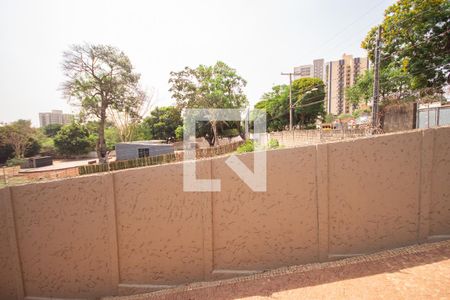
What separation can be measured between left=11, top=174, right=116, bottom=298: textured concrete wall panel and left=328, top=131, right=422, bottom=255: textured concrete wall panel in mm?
3843

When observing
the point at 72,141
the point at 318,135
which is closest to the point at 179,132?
the point at 72,141

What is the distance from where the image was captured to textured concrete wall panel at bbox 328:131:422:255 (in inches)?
142

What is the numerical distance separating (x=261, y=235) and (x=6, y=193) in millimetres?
4302

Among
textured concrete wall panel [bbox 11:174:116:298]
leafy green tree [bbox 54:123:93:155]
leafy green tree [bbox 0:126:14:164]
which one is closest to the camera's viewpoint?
textured concrete wall panel [bbox 11:174:116:298]

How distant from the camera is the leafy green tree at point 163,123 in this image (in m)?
42.2

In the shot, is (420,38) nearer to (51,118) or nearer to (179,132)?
(179,132)

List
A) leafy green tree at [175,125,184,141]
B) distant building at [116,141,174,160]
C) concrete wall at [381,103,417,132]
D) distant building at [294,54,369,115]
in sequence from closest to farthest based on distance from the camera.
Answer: concrete wall at [381,103,417,132]
distant building at [116,141,174,160]
leafy green tree at [175,125,184,141]
distant building at [294,54,369,115]

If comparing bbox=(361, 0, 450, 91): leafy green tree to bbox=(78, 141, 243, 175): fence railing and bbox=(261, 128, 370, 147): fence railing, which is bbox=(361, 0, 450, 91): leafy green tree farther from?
bbox=(78, 141, 243, 175): fence railing

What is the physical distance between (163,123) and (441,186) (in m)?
42.1

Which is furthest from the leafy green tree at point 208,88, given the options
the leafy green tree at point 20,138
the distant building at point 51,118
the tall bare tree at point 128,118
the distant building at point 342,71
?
the distant building at point 51,118

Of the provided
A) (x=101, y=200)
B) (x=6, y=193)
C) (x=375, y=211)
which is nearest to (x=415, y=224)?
(x=375, y=211)

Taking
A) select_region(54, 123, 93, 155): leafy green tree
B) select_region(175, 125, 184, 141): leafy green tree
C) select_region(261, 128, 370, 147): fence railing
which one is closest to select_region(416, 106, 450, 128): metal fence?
select_region(261, 128, 370, 147): fence railing

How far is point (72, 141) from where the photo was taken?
37562 millimetres

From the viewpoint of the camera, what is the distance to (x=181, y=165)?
11.6 ft
